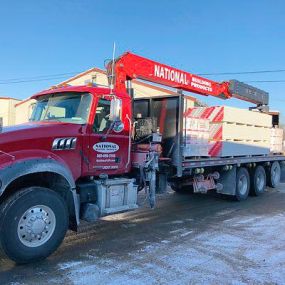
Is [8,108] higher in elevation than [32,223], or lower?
higher

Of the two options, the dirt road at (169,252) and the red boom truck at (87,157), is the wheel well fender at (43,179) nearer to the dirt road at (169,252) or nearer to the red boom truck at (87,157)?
the red boom truck at (87,157)

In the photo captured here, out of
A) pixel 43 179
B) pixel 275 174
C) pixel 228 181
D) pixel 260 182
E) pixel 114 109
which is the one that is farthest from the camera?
pixel 275 174

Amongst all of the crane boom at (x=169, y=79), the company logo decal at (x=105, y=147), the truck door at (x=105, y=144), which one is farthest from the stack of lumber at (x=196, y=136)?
the company logo decal at (x=105, y=147)

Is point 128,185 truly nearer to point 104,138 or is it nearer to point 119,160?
point 119,160

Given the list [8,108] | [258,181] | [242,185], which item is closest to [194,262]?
[242,185]

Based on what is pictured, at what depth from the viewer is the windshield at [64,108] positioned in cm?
663

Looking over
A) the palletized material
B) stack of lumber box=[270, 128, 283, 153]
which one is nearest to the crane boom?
the palletized material

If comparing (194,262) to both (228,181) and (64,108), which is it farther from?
(228,181)

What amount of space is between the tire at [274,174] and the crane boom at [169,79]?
8.19 ft

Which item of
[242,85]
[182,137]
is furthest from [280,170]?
[182,137]

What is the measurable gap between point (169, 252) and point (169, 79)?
454 cm

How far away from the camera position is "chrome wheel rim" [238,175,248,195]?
11.7 metres

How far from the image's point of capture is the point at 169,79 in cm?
945

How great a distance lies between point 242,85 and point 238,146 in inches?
101
